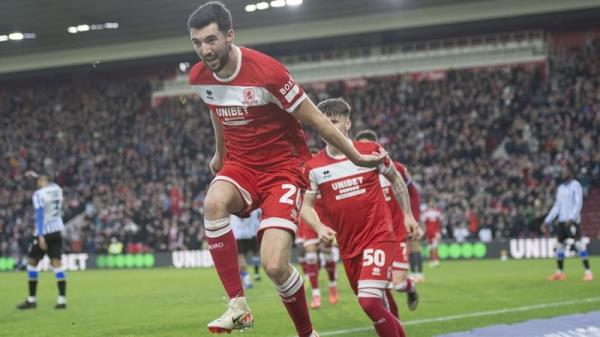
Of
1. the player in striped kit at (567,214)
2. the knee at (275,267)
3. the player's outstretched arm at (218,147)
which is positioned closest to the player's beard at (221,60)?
the player's outstretched arm at (218,147)

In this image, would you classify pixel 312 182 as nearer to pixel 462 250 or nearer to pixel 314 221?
pixel 314 221

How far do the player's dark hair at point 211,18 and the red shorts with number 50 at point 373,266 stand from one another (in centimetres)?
251

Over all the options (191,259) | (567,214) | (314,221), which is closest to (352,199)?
(314,221)

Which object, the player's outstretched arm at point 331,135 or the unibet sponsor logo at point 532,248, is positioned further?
the unibet sponsor logo at point 532,248

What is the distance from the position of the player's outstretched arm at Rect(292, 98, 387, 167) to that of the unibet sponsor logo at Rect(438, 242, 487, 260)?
76.7ft

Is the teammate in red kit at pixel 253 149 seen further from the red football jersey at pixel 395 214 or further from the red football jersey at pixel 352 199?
the red football jersey at pixel 395 214

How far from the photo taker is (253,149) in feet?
19.8

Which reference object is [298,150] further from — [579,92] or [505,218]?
[579,92]

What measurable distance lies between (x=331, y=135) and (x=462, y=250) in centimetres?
2376

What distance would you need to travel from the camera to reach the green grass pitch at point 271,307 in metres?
10.3

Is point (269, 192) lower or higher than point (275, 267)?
higher

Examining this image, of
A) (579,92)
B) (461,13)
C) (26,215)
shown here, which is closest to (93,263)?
(26,215)

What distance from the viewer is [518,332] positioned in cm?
879

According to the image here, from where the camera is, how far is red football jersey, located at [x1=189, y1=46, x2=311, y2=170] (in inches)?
230
